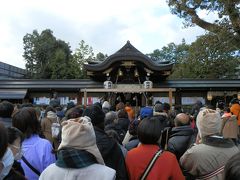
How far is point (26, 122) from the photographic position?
3.65m

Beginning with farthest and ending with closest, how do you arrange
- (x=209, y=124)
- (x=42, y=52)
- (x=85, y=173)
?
(x=42, y=52), (x=209, y=124), (x=85, y=173)

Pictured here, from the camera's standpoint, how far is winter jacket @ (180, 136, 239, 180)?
3.45 meters

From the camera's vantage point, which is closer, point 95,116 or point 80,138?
point 80,138

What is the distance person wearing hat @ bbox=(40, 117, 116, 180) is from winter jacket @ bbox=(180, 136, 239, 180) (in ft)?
4.02

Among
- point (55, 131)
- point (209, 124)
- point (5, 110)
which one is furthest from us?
point (55, 131)

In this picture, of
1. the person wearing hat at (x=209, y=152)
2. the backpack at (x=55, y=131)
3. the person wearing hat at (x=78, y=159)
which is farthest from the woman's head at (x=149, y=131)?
the backpack at (x=55, y=131)

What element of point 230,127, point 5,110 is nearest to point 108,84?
point 230,127

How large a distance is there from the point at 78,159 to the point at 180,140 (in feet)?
8.67

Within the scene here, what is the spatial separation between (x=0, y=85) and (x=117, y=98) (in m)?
5.78

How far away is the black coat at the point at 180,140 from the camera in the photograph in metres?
4.87

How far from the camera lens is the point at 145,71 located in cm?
1666

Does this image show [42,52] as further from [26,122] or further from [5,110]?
[26,122]

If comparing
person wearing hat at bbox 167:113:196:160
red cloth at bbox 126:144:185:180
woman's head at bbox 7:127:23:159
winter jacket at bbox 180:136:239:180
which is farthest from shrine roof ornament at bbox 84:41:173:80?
woman's head at bbox 7:127:23:159

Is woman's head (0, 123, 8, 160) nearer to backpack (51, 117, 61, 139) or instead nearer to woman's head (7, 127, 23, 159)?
woman's head (7, 127, 23, 159)
